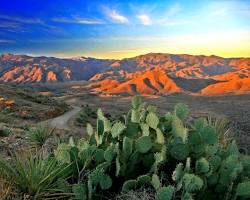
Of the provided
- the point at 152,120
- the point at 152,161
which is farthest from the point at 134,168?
the point at 152,120

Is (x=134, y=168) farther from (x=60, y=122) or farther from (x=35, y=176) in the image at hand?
(x=60, y=122)

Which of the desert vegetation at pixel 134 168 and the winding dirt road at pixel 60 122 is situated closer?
the desert vegetation at pixel 134 168

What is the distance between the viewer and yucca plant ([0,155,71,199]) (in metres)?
5.09

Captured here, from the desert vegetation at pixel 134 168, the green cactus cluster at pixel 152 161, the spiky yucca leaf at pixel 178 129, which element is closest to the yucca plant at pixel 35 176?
the desert vegetation at pixel 134 168

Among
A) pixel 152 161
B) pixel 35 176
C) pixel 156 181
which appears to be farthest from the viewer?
pixel 152 161

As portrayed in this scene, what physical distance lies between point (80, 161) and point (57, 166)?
0.29 meters

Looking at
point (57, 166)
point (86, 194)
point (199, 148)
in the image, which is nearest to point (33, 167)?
point (57, 166)

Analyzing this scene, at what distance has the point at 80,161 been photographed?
5465mm

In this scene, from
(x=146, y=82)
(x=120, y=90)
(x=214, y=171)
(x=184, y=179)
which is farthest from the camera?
(x=146, y=82)

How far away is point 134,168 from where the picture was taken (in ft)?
17.6

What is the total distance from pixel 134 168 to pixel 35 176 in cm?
110

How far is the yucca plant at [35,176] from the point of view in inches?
200

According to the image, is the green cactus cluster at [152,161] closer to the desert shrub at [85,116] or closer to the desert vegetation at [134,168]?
the desert vegetation at [134,168]

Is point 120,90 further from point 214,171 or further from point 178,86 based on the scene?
point 214,171
